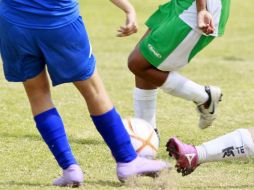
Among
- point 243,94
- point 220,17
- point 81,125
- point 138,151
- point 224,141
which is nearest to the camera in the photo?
point 224,141

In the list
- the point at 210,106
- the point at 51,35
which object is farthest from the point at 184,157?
the point at 210,106

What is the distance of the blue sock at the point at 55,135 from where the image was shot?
17.3ft

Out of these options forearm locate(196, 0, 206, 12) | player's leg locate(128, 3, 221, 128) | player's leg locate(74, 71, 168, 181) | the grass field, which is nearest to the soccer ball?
the grass field

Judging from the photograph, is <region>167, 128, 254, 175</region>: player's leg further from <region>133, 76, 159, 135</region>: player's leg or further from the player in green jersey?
<region>133, 76, 159, 135</region>: player's leg

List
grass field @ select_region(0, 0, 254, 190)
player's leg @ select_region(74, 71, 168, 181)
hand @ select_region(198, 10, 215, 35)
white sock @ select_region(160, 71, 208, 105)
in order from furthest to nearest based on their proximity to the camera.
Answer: white sock @ select_region(160, 71, 208, 105), hand @ select_region(198, 10, 215, 35), grass field @ select_region(0, 0, 254, 190), player's leg @ select_region(74, 71, 168, 181)

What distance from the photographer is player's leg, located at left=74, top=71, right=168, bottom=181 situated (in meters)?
5.18

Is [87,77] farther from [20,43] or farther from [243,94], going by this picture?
[243,94]

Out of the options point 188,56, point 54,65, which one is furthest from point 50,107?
point 188,56

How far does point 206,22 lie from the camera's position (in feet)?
19.7

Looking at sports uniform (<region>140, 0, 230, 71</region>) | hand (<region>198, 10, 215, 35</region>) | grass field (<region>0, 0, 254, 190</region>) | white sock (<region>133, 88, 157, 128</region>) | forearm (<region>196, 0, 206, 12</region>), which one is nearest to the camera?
grass field (<region>0, 0, 254, 190</region>)

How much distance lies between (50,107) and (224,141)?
45.6 inches

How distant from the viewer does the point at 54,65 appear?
5.06 meters

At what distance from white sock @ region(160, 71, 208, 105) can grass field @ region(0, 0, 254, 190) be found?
0.50 metres

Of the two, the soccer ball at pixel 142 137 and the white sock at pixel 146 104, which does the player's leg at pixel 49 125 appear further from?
the white sock at pixel 146 104
